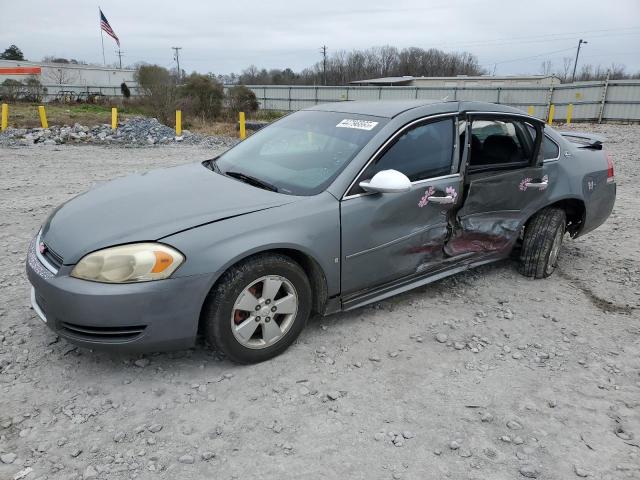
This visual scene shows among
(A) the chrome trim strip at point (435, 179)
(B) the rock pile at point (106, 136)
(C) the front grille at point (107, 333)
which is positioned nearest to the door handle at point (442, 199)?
(A) the chrome trim strip at point (435, 179)

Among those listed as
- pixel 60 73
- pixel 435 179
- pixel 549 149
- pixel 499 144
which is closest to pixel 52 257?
pixel 435 179

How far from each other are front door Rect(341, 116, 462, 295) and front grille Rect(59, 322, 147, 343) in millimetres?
1334

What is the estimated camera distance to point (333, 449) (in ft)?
7.80

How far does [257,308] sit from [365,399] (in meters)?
0.82

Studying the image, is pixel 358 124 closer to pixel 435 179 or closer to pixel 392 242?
pixel 435 179

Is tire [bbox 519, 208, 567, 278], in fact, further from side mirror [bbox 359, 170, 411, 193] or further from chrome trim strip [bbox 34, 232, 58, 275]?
chrome trim strip [bbox 34, 232, 58, 275]

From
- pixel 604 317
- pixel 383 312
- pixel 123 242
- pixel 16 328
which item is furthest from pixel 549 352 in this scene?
pixel 16 328

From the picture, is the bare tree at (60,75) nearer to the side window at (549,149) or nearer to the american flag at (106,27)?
the american flag at (106,27)

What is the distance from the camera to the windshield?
3273 mm

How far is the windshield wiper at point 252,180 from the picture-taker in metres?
3.25

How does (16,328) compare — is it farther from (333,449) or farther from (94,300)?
(333,449)

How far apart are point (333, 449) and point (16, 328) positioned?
7.88 ft

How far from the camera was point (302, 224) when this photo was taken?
2949 millimetres

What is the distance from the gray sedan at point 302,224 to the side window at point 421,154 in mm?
11
